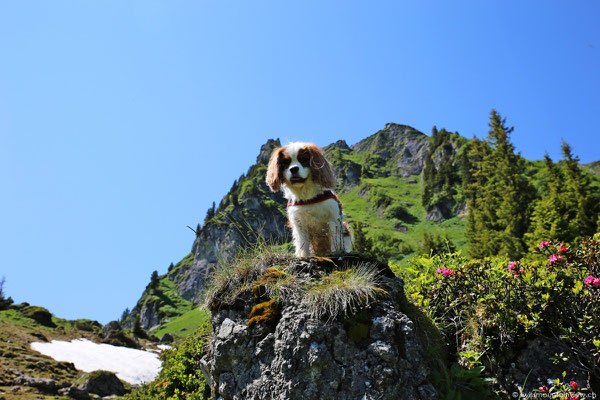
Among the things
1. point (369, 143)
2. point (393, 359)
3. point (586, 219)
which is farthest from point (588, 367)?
point (369, 143)

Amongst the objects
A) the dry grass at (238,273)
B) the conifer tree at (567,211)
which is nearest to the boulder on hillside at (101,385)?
the dry grass at (238,273)

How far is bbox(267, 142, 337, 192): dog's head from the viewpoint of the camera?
541cm

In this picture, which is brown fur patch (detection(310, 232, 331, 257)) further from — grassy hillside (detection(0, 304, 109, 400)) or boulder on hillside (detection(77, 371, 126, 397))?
boulder on hillside (detection(77, 371, 126, 397))

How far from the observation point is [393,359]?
3312 mm

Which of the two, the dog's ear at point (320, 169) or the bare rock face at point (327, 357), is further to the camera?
the dog's ear at point (320, 169)

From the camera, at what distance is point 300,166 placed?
5.42 m

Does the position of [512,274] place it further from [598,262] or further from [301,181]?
[301,181]

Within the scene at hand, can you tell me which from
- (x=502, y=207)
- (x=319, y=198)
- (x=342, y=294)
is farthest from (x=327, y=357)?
(x=502, y=207)

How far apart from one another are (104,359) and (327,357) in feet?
126

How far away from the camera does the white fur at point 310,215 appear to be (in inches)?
217

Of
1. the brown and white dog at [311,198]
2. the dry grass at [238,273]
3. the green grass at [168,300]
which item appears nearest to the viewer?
the dry grass at [238,273]

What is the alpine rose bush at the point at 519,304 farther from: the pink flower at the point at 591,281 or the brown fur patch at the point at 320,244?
the brown fur patch at the point at 320,244

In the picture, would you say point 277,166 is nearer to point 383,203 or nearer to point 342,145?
point 383,203

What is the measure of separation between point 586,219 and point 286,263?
29482 mm
